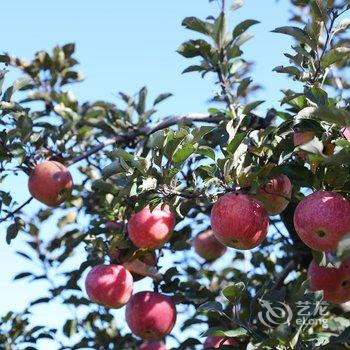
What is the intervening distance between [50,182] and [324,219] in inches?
69.4

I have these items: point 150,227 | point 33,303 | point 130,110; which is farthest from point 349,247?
point 33,303

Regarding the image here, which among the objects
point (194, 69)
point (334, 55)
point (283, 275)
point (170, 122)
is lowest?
point (283, 275)

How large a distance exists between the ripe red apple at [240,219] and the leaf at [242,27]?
3.98 ft

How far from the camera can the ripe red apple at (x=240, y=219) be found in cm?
230

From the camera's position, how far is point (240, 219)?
2299 mm

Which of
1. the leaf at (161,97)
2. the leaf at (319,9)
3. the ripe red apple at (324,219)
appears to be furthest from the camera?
the leaf at (161,97)

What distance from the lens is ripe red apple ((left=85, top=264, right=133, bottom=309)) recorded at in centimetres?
311

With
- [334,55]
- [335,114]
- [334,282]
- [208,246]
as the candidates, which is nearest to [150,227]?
[334,282]

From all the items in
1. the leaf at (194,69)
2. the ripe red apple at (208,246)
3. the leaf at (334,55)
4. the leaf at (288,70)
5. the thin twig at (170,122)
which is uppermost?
the leaf at (334,55)

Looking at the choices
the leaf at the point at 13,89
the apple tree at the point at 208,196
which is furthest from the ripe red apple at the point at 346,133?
the leaf at the point at 13,89

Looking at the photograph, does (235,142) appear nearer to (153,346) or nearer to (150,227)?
(150,227)

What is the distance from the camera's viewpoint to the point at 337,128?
215 cm

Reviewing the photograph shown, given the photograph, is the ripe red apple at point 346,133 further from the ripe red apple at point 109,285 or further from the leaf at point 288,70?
the ripe red apple at point 109,285

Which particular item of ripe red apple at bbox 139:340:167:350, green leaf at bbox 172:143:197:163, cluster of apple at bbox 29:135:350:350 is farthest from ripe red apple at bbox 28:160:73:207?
green leaf at bbox 172:143:197:163
